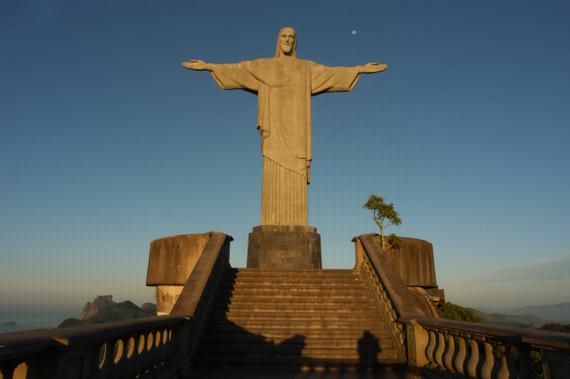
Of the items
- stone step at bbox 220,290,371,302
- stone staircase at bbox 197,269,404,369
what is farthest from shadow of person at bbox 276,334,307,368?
stone step at bbox 220,290,371,302

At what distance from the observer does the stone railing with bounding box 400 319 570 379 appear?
365 cm

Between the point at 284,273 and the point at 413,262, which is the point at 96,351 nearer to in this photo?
the point at 284,273

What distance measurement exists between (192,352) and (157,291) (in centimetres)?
497

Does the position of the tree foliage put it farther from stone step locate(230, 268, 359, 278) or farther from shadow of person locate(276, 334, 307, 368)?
shadow of person locate(276, 334, 307, 368)

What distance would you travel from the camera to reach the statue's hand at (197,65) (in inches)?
572

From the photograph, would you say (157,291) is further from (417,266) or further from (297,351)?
(417,266)

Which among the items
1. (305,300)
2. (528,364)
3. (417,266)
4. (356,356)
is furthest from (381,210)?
(528,364)

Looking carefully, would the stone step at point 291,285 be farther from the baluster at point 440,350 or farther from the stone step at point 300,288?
the baluster at point 440,350

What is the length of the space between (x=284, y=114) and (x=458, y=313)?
1170 centimetres

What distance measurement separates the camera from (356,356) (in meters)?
7.65

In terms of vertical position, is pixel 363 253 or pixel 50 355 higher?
pixel 363 253

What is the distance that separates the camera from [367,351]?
303 inches

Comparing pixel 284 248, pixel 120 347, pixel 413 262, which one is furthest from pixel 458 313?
pixel 120 347

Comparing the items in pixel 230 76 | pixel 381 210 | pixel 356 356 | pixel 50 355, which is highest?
pixel 230 76
